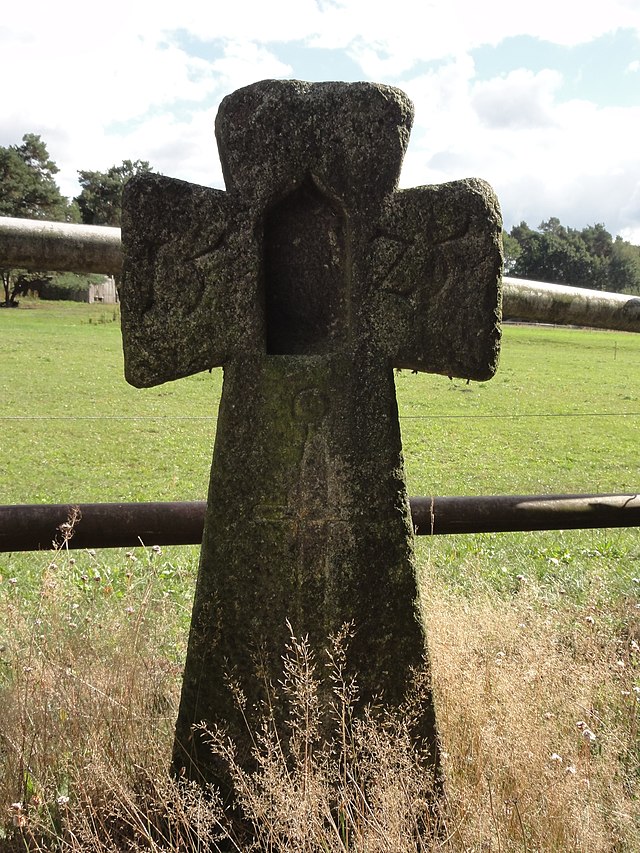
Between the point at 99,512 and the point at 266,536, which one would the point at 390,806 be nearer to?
the point at 266,536

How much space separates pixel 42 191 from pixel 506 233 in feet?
136

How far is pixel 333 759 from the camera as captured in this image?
7.85ft

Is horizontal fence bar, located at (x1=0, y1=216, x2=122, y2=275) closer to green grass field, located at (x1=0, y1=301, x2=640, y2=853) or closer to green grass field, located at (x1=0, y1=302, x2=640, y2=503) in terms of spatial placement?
green grass field, located at (x1=0, y1=301, x2=640, y2=853)

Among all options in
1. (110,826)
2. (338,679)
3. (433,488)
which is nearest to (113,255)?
(338,679)

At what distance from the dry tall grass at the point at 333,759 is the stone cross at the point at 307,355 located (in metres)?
0.18

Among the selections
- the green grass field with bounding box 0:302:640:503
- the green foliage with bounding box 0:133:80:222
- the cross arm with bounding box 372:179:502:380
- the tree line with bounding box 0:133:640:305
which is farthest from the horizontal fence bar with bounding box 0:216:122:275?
the green foliage with bounding box 0:133:80:222

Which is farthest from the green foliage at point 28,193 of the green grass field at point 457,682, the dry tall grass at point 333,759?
the dry tall grass at point 333,759

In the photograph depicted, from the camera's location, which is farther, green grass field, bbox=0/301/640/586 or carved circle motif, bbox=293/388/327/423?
green grass field, bbox=0/301/640/586

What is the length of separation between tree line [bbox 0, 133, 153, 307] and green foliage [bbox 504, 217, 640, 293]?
32184 mm

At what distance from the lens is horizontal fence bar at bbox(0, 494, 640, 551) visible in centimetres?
310

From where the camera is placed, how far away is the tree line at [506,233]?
3722 centimetres

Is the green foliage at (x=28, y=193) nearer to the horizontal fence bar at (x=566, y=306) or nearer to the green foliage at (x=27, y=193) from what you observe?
the green foliage at (x=27, y=193)

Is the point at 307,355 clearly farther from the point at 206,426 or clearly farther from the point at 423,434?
the point at 206,426

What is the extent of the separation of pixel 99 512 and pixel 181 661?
900 millimetres
